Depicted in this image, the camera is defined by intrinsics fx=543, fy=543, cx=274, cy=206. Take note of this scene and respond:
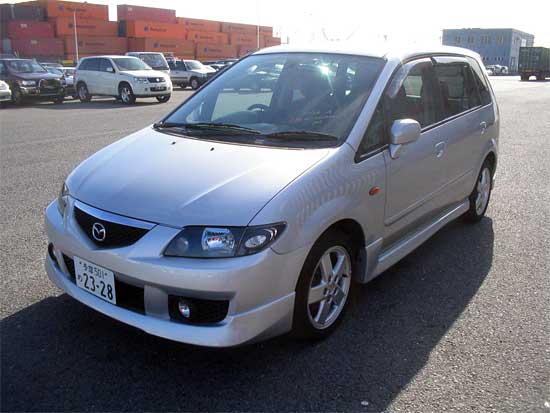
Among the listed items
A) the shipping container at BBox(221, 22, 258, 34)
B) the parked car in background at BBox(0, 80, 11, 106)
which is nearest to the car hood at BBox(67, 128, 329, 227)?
the parked car in background at BBox(0, 80, 11, 106)

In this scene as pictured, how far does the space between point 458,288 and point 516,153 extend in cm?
652

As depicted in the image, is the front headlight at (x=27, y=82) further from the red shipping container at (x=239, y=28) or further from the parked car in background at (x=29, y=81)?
the red shipping container at (x=239, y=28)

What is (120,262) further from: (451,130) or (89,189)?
(451,130)

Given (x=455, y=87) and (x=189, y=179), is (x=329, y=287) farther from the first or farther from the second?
(x=455, y=87)

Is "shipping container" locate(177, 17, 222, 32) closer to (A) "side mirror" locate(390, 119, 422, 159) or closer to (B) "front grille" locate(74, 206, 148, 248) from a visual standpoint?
(A) "side mirror" locate(390, 119, 422, 159)

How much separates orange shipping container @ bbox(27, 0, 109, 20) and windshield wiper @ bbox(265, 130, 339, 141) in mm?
53282

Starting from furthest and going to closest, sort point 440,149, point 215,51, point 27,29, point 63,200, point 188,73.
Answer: point 215,51 → point 27,29 → point 188,73 → point 440,149 → point 63,200

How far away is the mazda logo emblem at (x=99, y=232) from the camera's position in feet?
9.18

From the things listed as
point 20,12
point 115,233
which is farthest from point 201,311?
point 20,12

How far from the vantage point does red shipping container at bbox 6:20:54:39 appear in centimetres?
4794

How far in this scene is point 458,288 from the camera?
3.94 meters

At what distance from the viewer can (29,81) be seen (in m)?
19.7

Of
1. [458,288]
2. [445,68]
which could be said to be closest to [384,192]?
[458,288]

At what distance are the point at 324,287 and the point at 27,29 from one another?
52678mm
